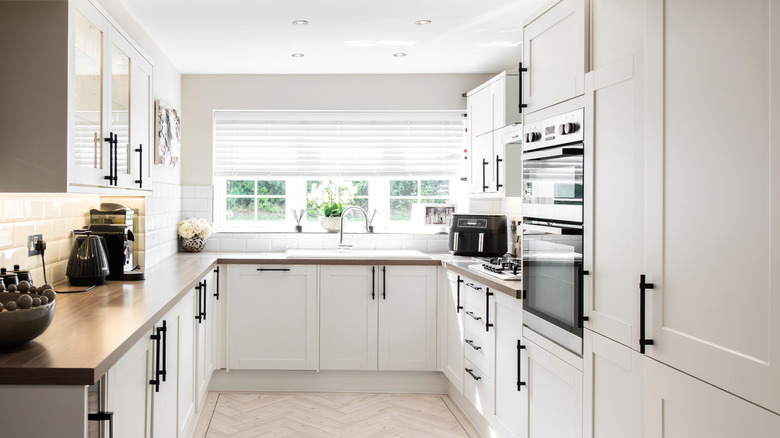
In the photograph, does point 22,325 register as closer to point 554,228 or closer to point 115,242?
point 115,242

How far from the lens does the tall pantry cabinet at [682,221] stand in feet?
3.78

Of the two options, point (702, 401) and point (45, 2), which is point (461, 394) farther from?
point (45, 2)

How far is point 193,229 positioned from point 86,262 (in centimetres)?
172

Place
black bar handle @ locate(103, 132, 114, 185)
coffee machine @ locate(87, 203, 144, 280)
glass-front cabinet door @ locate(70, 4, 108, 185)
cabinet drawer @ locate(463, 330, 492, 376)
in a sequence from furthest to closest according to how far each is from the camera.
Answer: cabinet drawer @ locate(463, 330, 492, 376) → coffee machine @ locate(87, 203, 144, 280) → black bar handle @ locate(103, 132, 114, 185) → glass-front cabinet door @ locate(70, 4, 108, 185)

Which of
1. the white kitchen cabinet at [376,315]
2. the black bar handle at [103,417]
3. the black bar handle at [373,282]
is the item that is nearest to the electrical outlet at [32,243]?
the black bar handle at [103,417]

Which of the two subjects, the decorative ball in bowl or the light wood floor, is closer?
the decorative ball in bowl

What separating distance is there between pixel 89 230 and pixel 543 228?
2.26 metres

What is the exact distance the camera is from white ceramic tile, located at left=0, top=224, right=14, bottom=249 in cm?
214

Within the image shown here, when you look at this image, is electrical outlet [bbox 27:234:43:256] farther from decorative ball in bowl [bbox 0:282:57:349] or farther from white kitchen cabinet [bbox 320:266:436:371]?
white kitchen cabinet [bbox 320:266:436:371]

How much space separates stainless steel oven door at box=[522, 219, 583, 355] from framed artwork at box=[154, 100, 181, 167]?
2.60 meters

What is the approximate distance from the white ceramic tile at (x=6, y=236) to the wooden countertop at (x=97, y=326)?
0.29 meters

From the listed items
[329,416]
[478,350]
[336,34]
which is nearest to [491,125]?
[336,34]

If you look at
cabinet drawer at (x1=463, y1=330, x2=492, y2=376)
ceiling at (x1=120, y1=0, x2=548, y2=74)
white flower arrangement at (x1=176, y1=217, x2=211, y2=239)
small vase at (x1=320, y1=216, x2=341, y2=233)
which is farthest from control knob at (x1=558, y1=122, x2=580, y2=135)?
white flower arrangement at (x1=176, y1=217, x2=211, y2=239)

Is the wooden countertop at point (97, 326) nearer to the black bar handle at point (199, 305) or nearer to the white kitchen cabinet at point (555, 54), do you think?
the black bar handle at point (199, 305)
